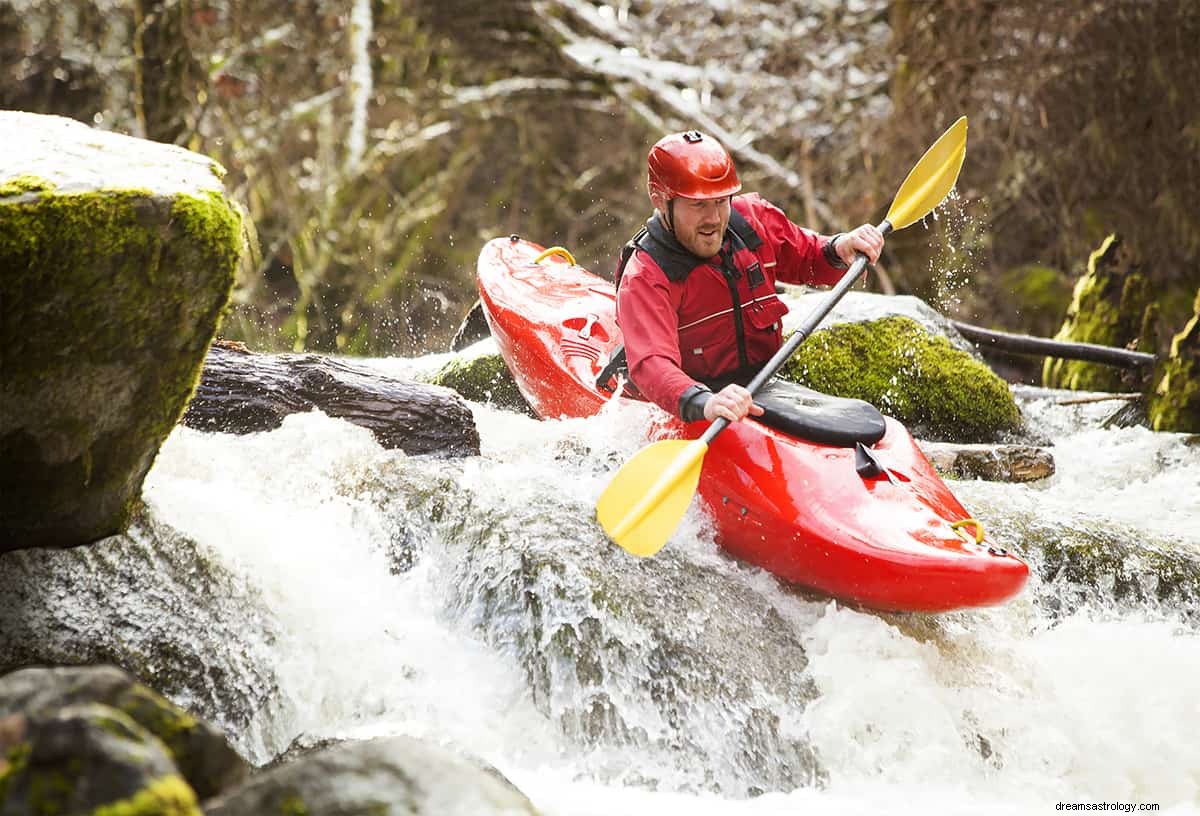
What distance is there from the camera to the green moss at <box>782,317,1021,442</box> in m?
5.36

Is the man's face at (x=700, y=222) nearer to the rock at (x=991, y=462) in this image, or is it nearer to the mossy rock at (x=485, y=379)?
the rock at (x=991, y=462)

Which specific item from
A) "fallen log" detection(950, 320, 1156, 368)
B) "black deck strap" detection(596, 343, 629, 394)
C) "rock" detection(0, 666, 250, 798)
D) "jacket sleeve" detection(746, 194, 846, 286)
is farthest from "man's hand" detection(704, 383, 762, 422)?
"fallen log" detection(950, 320, 1156, 368)

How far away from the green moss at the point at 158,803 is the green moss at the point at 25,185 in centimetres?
132

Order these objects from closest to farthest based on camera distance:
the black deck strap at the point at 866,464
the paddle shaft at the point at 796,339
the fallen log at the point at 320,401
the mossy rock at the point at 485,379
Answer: the paddle shaft at the point at 796,339 → the black deck strap at the point at 866,464 → the fallen log at the point at 320,401 → the mossy rock at the point at 485,379

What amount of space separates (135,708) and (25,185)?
116 cm

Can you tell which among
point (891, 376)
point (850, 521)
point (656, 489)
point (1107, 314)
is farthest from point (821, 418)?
point (1107, 314)

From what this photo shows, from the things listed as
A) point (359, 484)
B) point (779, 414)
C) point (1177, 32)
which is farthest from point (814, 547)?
point (1177, 32)

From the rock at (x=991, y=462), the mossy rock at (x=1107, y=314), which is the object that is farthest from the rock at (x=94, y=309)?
the mossy rock at (x=1107, y=314)

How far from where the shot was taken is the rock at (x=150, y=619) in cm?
264

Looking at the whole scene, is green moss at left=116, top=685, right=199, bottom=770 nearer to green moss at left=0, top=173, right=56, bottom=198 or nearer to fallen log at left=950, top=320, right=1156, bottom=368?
green moss at left=0, top=173, right=56, bottom=198

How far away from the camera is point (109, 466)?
104 inches

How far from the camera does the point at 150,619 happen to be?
277 cm

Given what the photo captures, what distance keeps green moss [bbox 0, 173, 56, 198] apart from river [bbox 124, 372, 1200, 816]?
3.13 feet

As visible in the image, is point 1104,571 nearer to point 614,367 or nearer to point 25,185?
point 614,367
